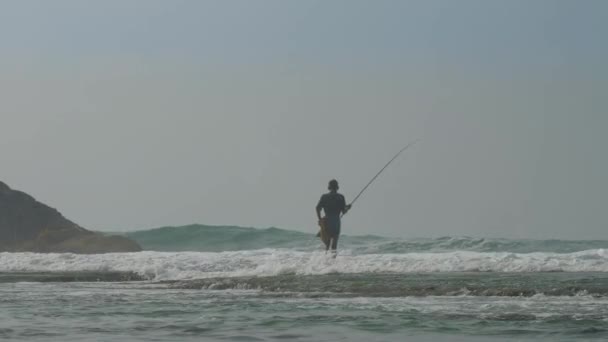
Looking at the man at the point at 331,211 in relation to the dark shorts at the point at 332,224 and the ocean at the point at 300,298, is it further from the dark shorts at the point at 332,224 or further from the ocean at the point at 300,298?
the ocean at the point at 300,298

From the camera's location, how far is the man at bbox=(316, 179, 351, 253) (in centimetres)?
1928

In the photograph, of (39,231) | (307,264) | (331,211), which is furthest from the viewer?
(39,231)

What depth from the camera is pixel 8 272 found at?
21.1m

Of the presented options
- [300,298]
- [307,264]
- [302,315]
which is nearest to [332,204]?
[307,264]

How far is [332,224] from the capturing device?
1933 centimetres

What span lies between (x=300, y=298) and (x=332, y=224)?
657cm

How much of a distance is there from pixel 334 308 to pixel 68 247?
15533 millimetres

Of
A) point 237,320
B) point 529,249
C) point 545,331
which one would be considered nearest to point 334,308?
point 237,320

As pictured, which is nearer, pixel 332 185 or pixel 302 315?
pixel 302 315

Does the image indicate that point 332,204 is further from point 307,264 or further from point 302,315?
point 302,315

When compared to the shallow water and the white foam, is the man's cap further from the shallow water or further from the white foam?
the shallow water

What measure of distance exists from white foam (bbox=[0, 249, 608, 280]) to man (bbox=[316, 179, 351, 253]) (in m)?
0.44

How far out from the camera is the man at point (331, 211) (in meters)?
19.3

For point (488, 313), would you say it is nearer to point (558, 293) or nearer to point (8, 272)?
point (558, 293)
